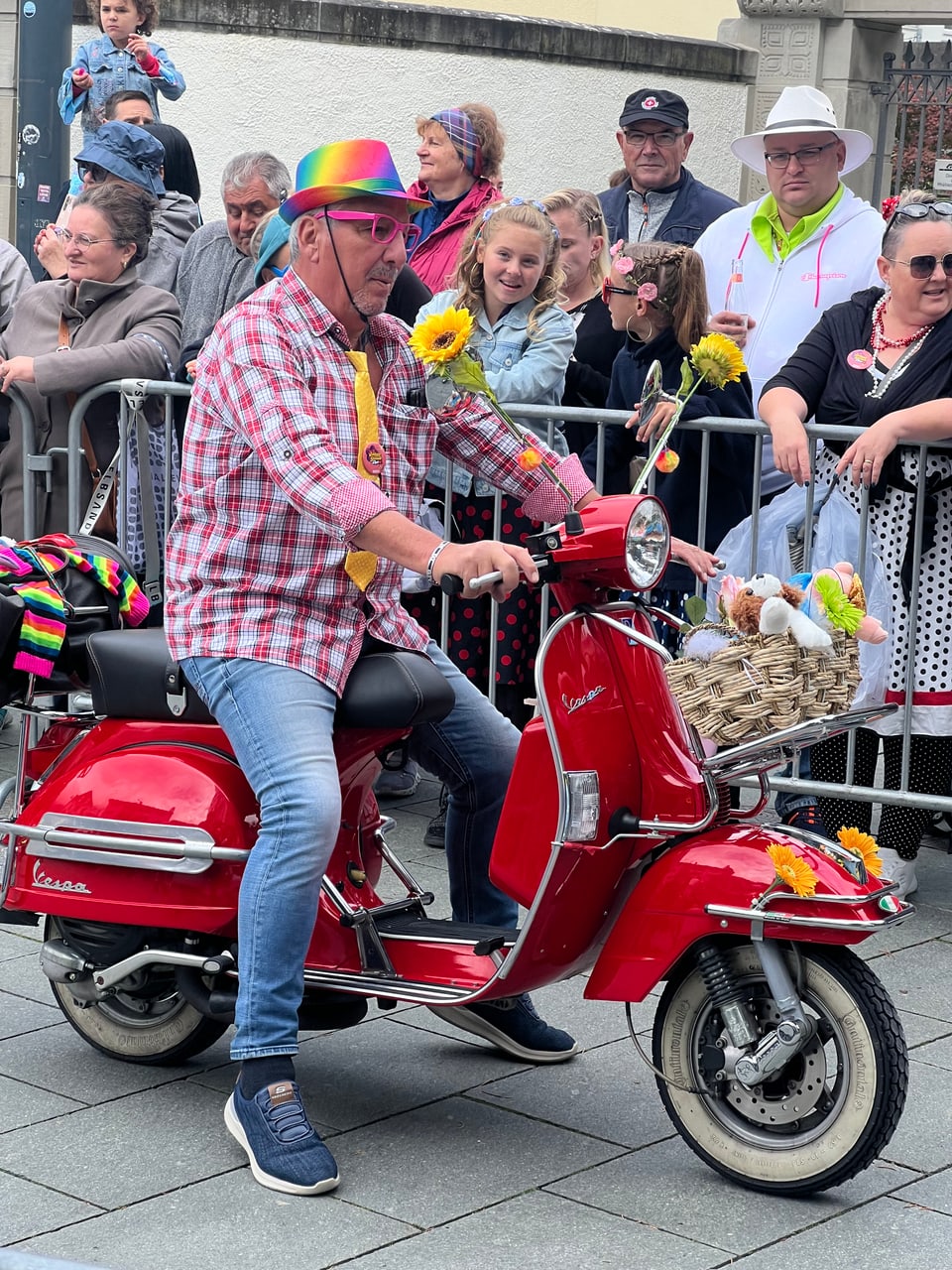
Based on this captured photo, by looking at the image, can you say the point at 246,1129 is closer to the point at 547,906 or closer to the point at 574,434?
the point at 547,906

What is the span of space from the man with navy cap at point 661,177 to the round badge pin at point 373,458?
4.06 meters

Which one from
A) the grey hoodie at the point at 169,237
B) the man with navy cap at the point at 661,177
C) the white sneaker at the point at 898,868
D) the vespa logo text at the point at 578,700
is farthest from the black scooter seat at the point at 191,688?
the man with navy cap at the point at 661,177

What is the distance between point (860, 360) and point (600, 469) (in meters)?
0.85

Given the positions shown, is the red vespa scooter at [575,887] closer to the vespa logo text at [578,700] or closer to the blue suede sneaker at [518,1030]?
the vespa logo text at [578,700]

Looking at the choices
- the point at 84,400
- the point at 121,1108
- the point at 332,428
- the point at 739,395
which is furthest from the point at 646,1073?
the point at 84,400

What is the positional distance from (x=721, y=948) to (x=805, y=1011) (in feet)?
0.64

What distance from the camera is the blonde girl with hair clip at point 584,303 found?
21.1ft

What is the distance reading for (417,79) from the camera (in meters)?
13.7

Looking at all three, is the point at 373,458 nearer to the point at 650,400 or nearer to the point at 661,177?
the point at 650,400

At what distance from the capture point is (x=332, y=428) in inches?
153

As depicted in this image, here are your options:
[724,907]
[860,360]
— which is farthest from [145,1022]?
[860,360]

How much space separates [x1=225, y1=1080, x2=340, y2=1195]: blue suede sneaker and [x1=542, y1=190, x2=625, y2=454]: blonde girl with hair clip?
9.70 feet

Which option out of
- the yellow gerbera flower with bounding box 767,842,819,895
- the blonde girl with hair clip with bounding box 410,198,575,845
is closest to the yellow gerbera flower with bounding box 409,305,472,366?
the yellow gerbera flower with bounding box 767,842,819,895

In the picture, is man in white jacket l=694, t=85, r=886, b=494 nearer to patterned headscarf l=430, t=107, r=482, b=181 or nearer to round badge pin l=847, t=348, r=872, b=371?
round badge pin l=847, t=348, r=872, b=371
